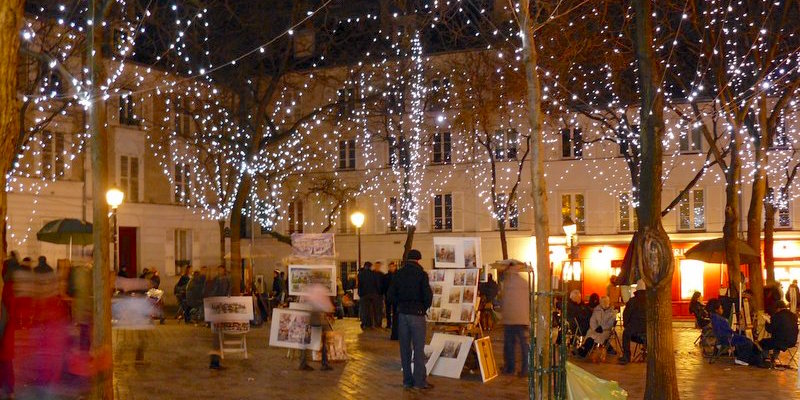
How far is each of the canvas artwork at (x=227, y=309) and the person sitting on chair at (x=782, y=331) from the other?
370 inches

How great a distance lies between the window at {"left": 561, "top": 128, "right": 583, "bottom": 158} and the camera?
41969 mm

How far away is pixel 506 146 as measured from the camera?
4266 centimetres

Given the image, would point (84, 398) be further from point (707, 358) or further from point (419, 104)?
point (419, 104)

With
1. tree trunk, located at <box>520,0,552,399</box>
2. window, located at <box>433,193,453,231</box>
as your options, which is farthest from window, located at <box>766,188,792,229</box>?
tree trunk, located at <box>520,0,552,399</box>

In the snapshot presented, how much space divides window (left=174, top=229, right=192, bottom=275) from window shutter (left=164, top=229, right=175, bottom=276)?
275 millimetres

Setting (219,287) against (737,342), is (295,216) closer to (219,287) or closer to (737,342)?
(219,287)

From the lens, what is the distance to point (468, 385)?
14.5m

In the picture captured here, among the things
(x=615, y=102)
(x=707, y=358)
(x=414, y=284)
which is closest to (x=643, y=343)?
(x=707, y=358)

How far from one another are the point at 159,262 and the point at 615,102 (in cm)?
2084

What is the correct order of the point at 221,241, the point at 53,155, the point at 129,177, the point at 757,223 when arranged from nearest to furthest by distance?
the point at 757,223
the point at 53,155
the point at 129,177
the point at 221,241

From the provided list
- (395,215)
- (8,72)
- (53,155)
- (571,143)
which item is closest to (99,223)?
(8,72)

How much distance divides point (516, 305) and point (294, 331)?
3.80 meters

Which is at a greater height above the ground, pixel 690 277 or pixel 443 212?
pixel 443 212

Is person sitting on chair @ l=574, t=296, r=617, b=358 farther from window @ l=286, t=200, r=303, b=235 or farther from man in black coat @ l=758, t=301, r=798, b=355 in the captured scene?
window @ l=286, t=200, r=303, b=235
